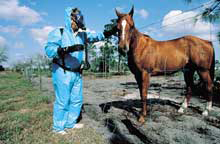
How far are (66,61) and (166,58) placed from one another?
2.00 m

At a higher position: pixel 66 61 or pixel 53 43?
pixel 53 43

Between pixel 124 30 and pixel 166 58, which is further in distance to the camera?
pixel 166 58

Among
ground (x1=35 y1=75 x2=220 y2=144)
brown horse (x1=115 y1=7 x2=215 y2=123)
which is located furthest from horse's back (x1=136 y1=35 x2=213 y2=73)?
ground (x1=35 y1=75 x2=220 y2=144)

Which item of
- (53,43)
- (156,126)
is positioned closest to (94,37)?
(53,43)

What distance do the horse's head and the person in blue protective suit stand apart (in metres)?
0.63

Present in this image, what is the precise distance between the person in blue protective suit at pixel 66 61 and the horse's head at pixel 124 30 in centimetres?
63

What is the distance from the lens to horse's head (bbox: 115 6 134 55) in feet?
8.67

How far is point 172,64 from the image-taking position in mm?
3371

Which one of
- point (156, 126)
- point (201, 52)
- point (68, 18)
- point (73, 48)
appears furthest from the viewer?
point (201, 52)

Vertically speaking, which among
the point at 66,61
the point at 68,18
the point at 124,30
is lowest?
the point at 66,61

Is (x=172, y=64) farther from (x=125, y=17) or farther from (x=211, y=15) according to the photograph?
(x=211, y=15)

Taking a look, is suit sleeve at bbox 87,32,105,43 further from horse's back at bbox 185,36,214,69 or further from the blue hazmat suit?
horse's back at bbox 185,36,214,69

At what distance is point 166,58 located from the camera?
329cm

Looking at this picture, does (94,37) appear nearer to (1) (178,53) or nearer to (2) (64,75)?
(2) (64,75)
